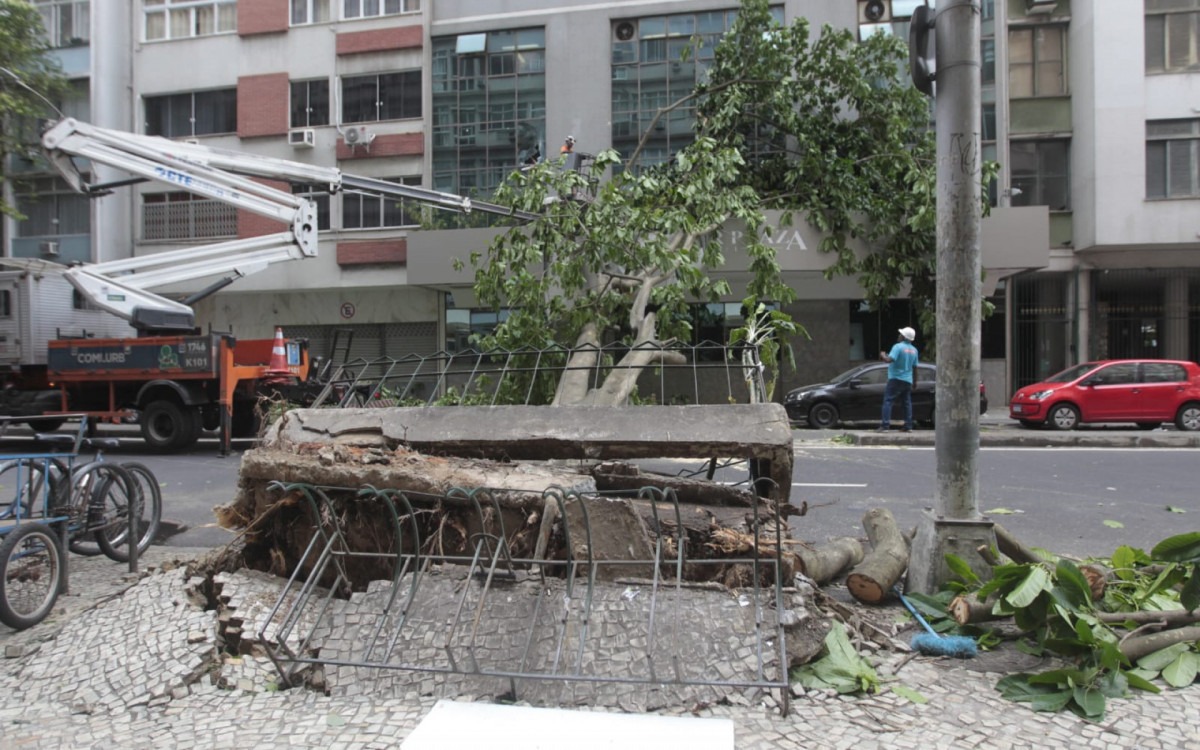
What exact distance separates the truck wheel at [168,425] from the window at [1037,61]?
20.6 m

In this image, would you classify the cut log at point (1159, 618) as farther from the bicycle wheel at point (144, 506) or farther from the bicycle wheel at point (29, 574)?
the bicycle wheel at point (144, 506)

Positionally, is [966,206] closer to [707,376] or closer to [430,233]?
[707,376]

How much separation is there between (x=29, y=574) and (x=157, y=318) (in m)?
9.94

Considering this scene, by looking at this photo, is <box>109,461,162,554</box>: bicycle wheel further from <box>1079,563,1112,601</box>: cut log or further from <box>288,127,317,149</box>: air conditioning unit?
<box>288,127,317,149</box>: air conditioning unit

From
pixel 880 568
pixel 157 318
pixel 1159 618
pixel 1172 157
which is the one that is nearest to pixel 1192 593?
pixel 1159 618

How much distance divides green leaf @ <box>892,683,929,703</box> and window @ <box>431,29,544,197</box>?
19.7 m

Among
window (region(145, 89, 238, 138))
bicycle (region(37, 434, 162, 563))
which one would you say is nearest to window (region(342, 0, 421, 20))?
window (region(145, 89, 238, 138))

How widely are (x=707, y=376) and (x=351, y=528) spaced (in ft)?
51.8

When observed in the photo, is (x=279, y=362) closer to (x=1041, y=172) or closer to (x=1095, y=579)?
(x=1095, y=579)

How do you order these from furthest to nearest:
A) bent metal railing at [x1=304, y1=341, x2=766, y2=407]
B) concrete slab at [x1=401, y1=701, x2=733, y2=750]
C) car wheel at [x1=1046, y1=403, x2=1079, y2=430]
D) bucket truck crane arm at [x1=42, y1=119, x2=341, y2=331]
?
1. car wheel at [x1=1046, y1=403, x2=1079, y2=430]
2. bucket truck crane arm at [x1=42, y1=119, x2=341, y2=331]
3. bent metal railing at [x1=304, y1=341, x2=766, y2=407]
4. concrete slab at [x1=401, y1=701, x2=733, y2=750]

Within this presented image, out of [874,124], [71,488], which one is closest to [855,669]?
[71,488]

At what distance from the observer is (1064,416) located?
1548 cm

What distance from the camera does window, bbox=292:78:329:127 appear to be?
23422mm

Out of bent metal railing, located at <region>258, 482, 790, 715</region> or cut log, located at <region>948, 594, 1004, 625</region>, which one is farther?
cut log, located at <region>948, 594, 1004, 625</region>
